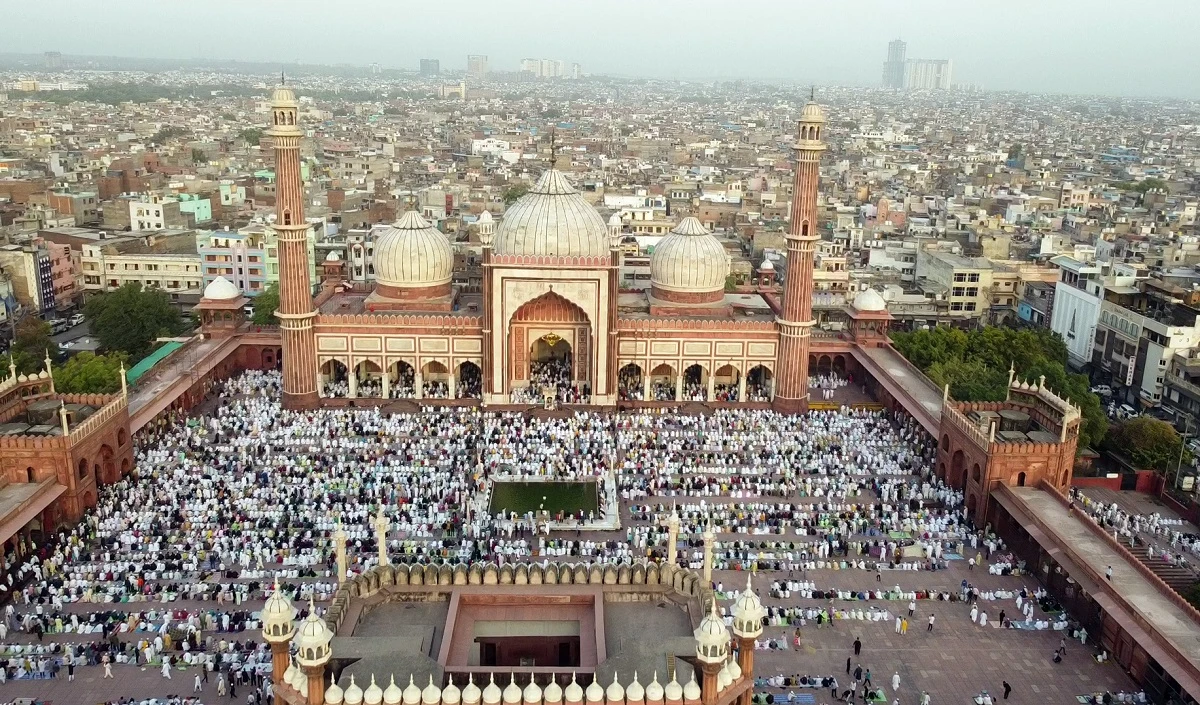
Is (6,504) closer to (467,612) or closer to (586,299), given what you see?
(467,612)

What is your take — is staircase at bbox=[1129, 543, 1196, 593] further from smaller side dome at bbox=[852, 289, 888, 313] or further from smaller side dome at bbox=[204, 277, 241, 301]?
smaller side dome at bbox=[204, 277, 241, 301]

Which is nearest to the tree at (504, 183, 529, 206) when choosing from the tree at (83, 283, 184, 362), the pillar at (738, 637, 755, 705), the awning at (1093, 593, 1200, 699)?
the tree at (83, 283, 184, 362)

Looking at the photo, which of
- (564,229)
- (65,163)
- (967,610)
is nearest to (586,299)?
(564,229)

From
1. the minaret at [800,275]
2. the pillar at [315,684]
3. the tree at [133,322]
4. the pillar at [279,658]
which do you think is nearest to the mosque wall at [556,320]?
the minaret at [800,275]

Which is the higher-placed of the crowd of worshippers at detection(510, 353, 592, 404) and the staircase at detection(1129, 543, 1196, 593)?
the crowd of worshippers at detection(510, 353, 592, 404)

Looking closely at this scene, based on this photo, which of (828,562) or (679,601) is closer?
(679,601)

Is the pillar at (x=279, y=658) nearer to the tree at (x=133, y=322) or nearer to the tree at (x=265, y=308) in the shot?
the tree at (x=265, y=308)
